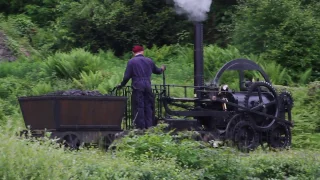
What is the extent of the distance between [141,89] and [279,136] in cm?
335

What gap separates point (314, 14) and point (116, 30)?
651cm

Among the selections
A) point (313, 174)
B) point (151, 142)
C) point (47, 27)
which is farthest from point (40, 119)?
point (47, 27)

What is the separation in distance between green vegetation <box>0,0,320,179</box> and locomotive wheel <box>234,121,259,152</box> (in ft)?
2.56

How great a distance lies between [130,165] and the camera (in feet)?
31.5

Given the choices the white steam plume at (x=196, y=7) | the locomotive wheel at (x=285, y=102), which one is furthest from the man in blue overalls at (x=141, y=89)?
the white steam plume at (x=196, y=7)

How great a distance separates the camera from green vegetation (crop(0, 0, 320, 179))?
9.50m

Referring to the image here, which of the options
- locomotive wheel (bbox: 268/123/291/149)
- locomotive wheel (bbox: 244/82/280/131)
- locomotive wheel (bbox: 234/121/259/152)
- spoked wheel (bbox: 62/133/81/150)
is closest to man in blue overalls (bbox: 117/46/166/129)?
spoked wheel (bbox: 62/133/81/150)

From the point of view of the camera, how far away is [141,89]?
13.5 metres

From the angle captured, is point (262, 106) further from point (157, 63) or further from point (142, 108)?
point (157, 63)

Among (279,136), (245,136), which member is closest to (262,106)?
(245,136)

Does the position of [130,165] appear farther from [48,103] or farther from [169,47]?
[169,47]

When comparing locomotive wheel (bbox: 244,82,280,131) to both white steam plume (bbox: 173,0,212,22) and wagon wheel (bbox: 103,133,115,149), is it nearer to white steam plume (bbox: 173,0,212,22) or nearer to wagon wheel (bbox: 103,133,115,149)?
white steam plume (bbox: 173,0,212,22)

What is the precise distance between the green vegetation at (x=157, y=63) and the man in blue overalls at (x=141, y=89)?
1.60 m

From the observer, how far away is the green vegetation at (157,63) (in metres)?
9.50
